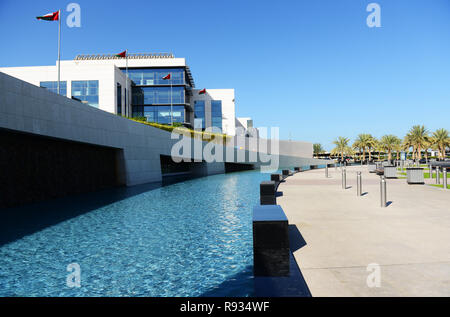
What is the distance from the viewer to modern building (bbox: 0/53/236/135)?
48.7m

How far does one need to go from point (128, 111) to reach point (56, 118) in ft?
147

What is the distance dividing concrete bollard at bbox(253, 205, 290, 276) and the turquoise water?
378mm

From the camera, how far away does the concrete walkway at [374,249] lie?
3.67m

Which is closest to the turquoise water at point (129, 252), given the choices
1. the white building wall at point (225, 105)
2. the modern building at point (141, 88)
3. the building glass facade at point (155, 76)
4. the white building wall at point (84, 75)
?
the white building wall at point (84, 75)

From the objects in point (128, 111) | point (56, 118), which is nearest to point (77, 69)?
point (128, 111)

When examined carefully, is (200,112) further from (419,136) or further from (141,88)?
(419,136)

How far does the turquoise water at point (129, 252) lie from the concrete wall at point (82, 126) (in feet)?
12.6

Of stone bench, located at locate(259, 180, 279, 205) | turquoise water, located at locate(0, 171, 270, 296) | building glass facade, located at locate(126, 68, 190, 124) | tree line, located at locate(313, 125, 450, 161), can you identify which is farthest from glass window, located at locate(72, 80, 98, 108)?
tree line, located at locate(313, 125, 450, 161)

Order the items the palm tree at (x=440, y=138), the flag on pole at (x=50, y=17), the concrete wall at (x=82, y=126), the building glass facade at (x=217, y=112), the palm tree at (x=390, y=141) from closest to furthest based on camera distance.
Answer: the concrete wall at (x=82, y=126)
the flag on pole at (x=50, y=17)
the building glass facade at (x=217, y=112)
the palm tree at (x=440, y=138)
the palm tree at (x=390, y=141)

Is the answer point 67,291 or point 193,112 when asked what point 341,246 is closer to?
point 67,291

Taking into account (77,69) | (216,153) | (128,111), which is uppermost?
(77,69)

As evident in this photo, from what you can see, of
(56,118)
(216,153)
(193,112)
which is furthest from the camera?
(193,112)

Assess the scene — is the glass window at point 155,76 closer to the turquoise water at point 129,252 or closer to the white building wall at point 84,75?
the white building wall at point 84,75

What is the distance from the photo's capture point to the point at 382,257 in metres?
4.72
